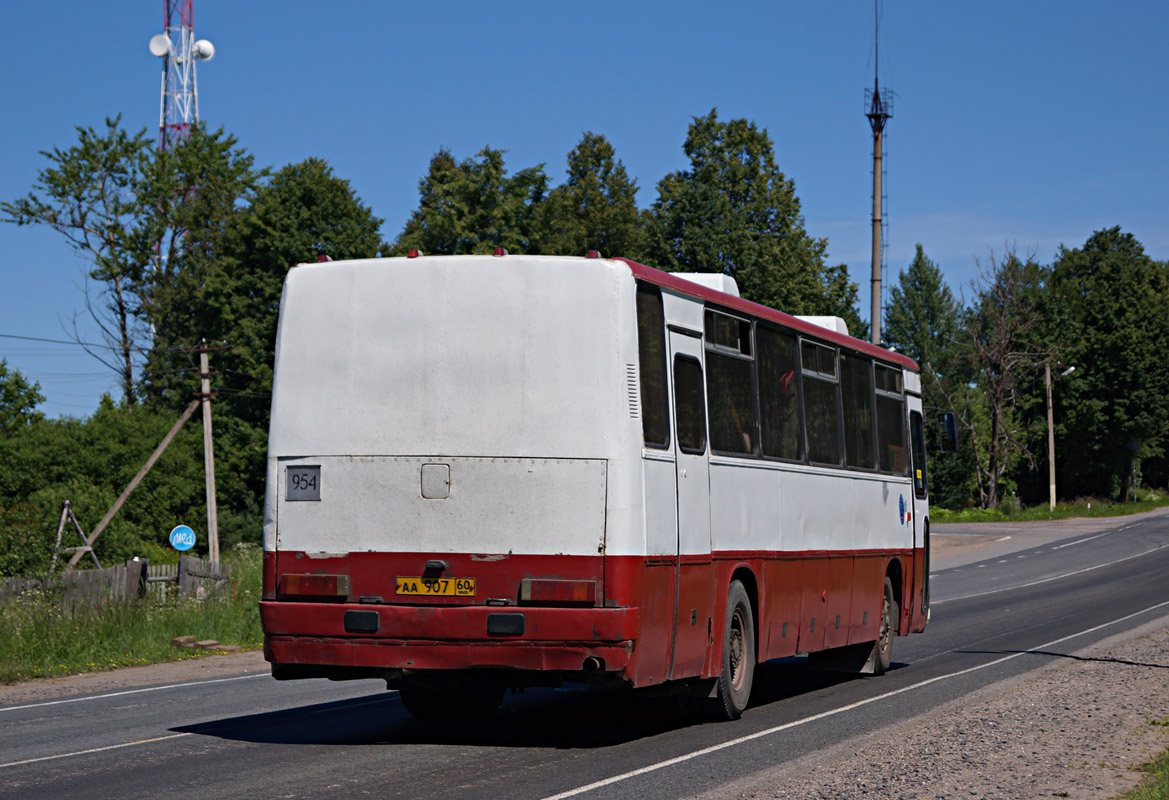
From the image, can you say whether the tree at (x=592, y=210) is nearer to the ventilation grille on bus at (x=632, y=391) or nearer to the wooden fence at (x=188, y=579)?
the wooden fence at (x=188, y=579)

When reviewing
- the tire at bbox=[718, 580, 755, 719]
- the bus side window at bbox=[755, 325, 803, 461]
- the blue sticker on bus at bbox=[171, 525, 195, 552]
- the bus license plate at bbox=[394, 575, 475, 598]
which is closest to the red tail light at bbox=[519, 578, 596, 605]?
the bus license plate at bbox=[394, 575, 475, 598]

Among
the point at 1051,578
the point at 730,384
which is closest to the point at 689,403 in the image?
the point at 730,384

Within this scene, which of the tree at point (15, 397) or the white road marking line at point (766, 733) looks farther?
the tree at point (15, 397)

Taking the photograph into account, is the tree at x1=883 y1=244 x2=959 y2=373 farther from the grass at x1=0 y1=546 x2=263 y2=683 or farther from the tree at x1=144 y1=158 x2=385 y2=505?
the grass at x1=0 y1=546 x2=263 y2=683

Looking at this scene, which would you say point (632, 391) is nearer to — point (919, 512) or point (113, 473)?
point (919, 512)

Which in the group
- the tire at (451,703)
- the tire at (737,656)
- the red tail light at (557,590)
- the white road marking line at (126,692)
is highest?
the red tail light at (557,590)

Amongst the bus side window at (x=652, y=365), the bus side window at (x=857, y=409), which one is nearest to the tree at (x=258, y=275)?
the bus side window at (x=857, y=409)

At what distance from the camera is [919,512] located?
18.3 meters

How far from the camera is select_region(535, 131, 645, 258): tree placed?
224 ft

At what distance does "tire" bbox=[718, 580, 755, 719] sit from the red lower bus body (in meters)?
0.44

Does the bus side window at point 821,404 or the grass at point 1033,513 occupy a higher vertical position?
the bus side window at point 821,404

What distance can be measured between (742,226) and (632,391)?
186ft

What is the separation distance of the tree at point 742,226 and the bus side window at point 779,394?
4808 centimetres

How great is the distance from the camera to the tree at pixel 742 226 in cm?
6481
